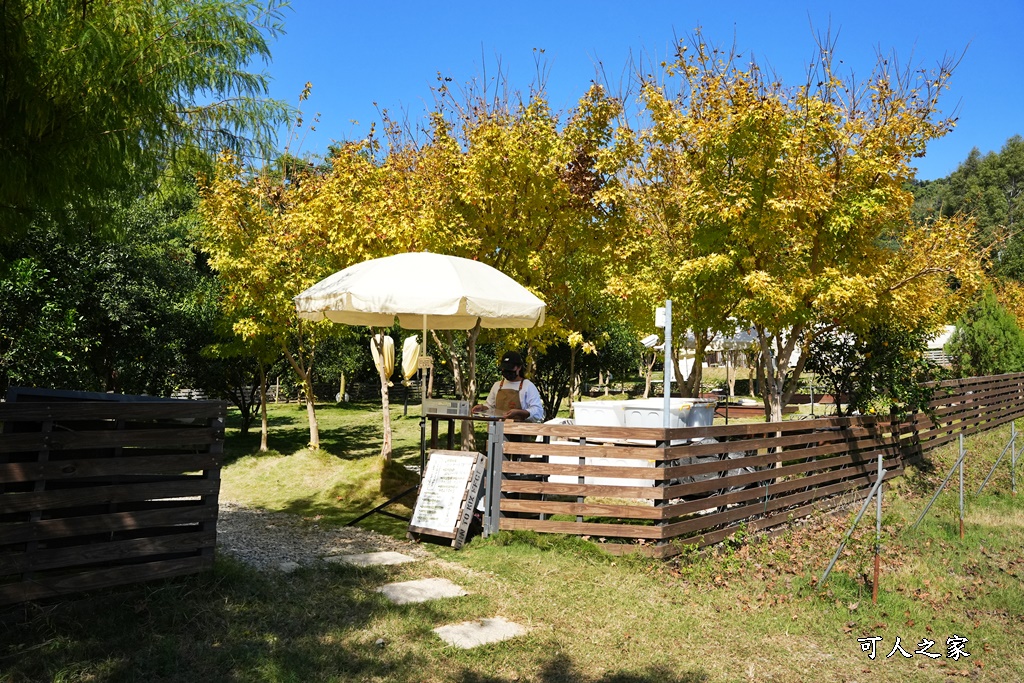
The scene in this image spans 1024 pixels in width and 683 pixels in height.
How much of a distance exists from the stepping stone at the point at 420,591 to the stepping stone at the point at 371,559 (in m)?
0.51

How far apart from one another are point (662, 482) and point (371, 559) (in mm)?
2644

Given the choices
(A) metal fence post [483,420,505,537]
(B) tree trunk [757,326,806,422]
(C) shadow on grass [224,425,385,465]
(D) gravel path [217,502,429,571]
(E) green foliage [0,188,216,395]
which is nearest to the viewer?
(D) gravel path [217,502,429,571]

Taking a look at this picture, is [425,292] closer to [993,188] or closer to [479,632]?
[479,632]

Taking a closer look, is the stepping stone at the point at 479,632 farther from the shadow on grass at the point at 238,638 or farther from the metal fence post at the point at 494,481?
the metal fence post at the point at 494,481

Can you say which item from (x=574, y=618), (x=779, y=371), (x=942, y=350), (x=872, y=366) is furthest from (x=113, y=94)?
(x=942, y=350)

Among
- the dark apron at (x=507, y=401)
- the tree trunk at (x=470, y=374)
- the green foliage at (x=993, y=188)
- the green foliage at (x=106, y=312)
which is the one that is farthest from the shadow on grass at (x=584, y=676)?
the green foliage at (x=993, y=188)

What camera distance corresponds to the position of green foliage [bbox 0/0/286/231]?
12.9 feet

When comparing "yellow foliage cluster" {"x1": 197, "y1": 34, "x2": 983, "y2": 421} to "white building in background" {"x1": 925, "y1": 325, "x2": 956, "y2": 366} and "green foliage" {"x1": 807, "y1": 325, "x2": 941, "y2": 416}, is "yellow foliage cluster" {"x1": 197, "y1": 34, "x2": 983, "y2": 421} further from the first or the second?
"white building in background" {"x1": 925, "y1": 325, "x2": 956, "y2": 366}

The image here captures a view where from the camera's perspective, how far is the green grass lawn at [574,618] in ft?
12.8

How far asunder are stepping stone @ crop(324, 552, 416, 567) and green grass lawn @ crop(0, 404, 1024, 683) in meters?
0.21

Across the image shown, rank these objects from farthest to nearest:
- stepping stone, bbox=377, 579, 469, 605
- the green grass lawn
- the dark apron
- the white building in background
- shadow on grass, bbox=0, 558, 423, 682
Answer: the white building in background
the dark apron
stepping stone, bbox=377, 579, 469, 605
the green grass lawn
shadow on grass, bbox=0, 558, 423, 682

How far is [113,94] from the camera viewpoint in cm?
413

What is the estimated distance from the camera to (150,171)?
488 centimetres

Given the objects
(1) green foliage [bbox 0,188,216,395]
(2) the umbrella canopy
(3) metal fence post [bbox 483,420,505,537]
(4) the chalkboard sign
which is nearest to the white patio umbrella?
(2) the umbrella canopy
